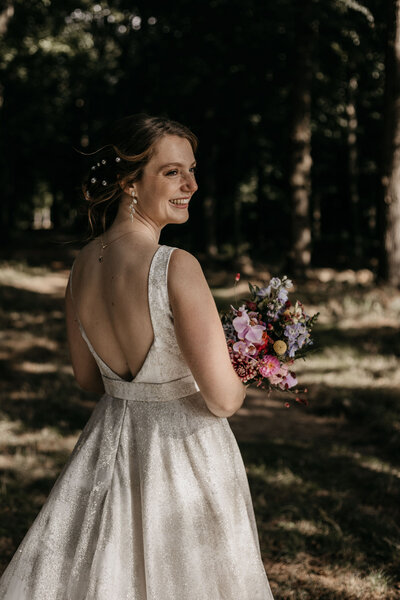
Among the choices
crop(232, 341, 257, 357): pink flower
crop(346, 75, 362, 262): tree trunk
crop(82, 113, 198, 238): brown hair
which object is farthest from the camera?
crop(346, 75, 362, 262): tree trunk

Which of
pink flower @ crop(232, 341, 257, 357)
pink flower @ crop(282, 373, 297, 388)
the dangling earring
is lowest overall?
pink flower @ crop(282, 373, 297, 388)

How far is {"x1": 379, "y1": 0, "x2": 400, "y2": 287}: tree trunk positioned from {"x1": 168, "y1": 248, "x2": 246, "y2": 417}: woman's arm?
9196 millimetres

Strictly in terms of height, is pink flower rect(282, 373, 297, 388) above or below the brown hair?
below

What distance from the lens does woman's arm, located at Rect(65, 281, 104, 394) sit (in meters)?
2.51

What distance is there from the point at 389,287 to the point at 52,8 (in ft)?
36.6

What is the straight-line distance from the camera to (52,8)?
50.0ft

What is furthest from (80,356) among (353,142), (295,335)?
(353,142)

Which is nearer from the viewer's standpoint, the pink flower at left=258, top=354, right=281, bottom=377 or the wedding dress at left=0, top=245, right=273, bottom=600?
the wedding dress at left=0, top=245, right=273, bottom=600

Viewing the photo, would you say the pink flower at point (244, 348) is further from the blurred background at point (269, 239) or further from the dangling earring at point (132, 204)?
the dangling earring at point (132, 204)

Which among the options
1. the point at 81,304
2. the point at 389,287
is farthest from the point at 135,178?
the point at 389,287

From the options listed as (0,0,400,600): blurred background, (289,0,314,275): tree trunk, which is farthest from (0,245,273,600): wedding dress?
(289,0,314,275): tree trunk

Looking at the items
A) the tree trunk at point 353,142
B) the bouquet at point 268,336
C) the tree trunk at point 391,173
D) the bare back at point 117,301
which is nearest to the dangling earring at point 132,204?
the bare back at point 117,301

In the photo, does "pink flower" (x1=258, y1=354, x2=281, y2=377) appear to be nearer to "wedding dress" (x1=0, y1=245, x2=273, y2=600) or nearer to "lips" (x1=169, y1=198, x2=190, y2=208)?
"wedding dress" (x1=0, y1=245, x2=273, y2=600)

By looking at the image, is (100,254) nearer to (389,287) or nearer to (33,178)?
(389,287)
